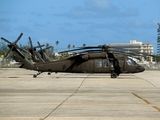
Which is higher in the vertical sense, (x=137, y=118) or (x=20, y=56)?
(x=20, y=56)

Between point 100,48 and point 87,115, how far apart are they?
25.7m

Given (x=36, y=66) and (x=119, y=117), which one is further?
(x=36, y=66)

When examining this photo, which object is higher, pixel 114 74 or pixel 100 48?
pixel 100 48

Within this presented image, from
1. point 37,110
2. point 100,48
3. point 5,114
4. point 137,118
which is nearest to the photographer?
point 137,118

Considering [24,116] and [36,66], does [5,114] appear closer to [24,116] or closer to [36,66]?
[24,116]

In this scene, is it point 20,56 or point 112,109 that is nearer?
point 112,109

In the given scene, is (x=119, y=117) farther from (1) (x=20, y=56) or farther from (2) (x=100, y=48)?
(1) (x=20, y=56)

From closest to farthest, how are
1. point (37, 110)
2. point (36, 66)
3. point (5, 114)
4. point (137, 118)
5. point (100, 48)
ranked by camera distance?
point (137, 118), point (5, 114), point (37, 110), point (100, 48), point (36, 66)

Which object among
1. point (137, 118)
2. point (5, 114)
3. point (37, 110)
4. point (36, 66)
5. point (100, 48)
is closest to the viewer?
point (137, 118)

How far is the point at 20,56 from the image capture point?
4206 centimetres

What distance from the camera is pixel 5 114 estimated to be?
12.8 meters

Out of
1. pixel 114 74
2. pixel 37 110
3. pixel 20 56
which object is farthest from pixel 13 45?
pixel 37 110

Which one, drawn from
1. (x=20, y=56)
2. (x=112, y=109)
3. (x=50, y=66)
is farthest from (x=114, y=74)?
(x=112, y=109)

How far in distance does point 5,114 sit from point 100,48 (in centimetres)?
2567
